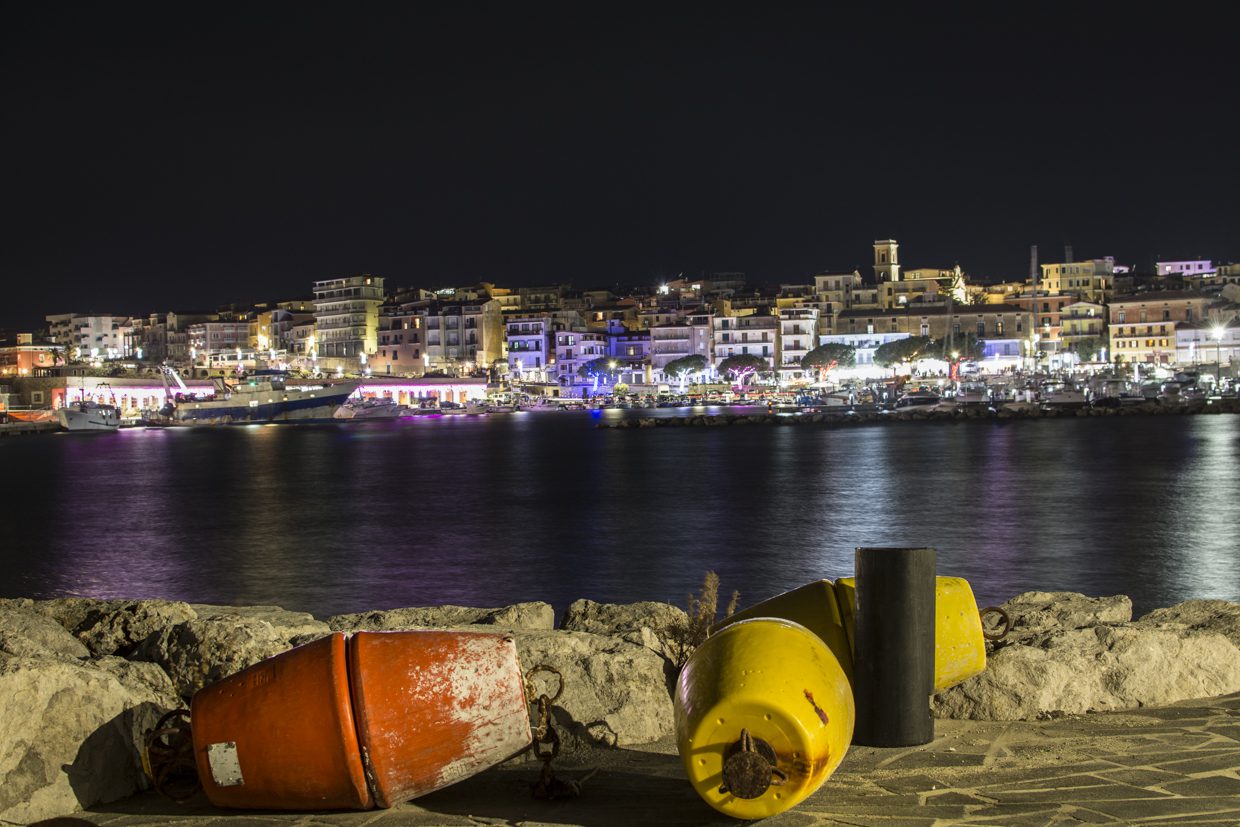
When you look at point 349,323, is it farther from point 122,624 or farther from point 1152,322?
point 122,624

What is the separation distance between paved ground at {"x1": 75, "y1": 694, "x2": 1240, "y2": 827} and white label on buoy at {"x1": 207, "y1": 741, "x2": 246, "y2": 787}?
0.47ft

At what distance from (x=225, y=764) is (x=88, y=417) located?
324ft

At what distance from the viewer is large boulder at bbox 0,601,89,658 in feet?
16.2

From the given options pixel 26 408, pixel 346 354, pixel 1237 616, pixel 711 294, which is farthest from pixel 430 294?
pixel 1237 616

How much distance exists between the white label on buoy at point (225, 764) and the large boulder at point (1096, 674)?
9.98 feet

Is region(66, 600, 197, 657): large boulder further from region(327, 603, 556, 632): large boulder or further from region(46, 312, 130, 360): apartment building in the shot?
region(46, 312, 130, 360): apartment building

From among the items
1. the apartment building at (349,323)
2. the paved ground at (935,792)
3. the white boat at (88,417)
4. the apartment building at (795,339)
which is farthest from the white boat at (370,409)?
A: the paved ground at (935,792)

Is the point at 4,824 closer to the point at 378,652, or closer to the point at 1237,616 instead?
the point at 378,652

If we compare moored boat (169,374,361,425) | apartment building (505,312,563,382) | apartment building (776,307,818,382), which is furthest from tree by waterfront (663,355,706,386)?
moored boat (169,374,361,425)

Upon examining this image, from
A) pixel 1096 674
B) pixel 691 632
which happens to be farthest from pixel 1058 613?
pixel 691 632

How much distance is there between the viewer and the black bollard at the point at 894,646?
15.5 feet

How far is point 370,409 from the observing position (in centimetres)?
10819

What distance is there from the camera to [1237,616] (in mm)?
6438

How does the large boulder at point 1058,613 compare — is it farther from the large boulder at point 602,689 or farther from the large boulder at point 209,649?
the large boulder at point 209,649
